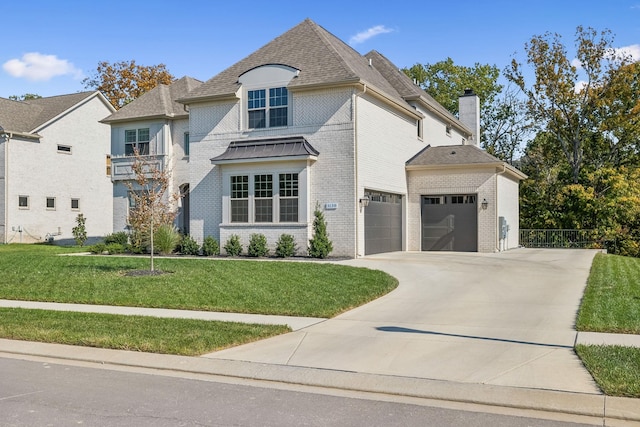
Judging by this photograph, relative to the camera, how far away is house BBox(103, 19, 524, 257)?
22.5 meters

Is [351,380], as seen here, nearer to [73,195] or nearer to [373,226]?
[373,226]

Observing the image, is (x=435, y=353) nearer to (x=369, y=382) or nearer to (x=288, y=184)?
(x=369, y=382)

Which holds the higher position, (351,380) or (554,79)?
(554,79)

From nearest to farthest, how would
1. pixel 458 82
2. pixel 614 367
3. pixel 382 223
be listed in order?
pixel 614 367 < pixel 382 223 < pixel 458 82

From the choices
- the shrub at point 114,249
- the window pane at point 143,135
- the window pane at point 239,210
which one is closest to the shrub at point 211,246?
the window pane at point 239,210

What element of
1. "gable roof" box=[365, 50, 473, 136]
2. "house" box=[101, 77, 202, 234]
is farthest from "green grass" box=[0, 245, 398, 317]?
"gable roof" box=[365, 50, 473, 136]

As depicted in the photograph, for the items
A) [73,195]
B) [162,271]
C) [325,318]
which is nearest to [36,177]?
[73,195]

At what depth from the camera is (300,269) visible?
1717cm

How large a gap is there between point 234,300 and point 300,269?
4.86m

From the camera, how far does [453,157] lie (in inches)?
1033

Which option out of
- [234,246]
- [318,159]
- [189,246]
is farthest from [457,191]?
[189,246]

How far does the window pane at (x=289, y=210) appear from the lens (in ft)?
74.9

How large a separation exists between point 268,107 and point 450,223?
932 cm

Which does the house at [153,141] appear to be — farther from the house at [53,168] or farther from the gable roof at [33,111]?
the gable roof at [33,111]
